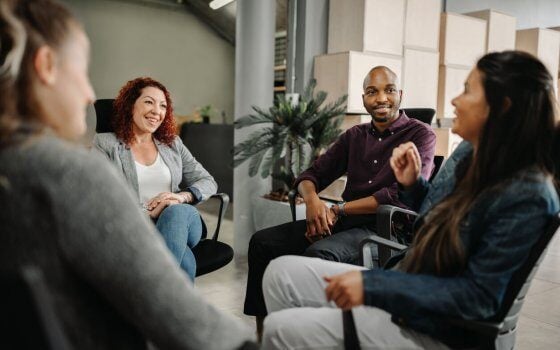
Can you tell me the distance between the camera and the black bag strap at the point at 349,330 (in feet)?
4.14

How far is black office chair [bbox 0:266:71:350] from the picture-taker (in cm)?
60

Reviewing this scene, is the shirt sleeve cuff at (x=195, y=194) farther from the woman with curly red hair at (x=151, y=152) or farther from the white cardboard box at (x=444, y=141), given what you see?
the white cardboard box at (x=444, y=141)

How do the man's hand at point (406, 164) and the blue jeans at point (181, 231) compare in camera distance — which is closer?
the man's hand at point (406, 164)

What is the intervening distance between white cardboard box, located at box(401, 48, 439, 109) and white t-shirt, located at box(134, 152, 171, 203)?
3442 mm

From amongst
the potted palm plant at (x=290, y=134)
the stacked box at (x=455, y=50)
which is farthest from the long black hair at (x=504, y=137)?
the stacked box at (x=455, y=50)

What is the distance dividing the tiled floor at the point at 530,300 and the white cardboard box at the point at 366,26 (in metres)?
2.41

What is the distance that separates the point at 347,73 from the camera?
4.74 m

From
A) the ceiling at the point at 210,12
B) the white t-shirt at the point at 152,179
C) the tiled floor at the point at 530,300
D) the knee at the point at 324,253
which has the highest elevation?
the ceiling at the point at 210,12

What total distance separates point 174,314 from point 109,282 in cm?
11

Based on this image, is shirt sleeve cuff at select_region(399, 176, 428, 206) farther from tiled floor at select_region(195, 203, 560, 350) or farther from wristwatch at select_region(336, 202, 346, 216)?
tiled floor at select_region(195, 203, 560, 350)

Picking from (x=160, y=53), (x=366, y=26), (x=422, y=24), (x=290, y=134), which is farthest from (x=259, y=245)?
(x=160, y=53)

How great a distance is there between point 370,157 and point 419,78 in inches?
126

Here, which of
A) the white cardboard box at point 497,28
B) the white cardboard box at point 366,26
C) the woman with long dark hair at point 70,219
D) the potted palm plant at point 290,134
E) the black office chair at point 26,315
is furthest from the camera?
the white cardboard box at point 497,28

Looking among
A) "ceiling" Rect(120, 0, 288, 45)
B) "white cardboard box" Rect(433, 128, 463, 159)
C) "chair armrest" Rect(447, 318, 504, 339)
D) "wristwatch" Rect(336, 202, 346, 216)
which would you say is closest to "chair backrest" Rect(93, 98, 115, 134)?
"wristwatch" Rect(336, 202, 346, 216)
